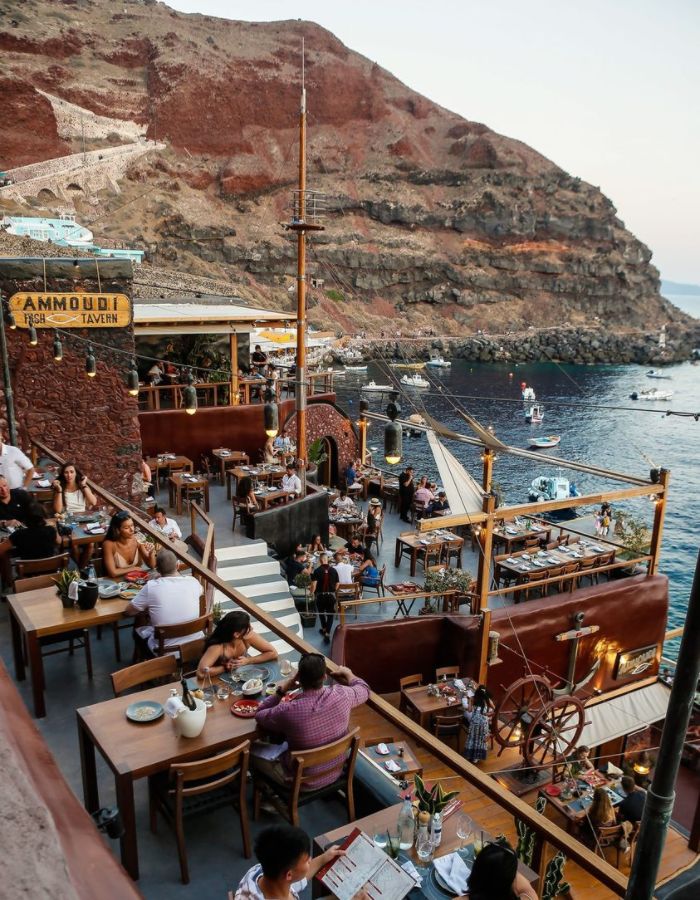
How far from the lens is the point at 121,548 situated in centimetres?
640

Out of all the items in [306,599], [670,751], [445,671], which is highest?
[670,751]

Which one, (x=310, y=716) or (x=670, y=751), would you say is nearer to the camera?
(x=670, y=751)

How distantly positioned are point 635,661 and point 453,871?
11.7 metres

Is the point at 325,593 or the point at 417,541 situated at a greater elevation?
the point at 417,541

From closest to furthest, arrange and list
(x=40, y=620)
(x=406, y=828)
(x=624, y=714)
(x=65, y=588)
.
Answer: (x=406, y=828) < (x=40, y=620) < (x=65, y=588) < (x=624, y=714)

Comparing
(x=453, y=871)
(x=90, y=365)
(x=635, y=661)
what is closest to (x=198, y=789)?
(x=453, y=871)

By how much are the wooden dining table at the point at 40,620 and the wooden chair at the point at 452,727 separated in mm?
5497

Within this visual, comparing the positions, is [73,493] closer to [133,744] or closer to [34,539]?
[34,539]

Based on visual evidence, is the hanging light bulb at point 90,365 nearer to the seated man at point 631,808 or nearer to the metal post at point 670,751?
the seated man at point 631,808

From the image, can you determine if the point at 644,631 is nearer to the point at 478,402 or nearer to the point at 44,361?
the point at 44,361

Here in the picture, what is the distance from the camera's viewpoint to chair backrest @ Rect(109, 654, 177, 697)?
4.27m

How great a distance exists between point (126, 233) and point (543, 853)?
72.7m

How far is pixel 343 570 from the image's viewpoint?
37.1 ft

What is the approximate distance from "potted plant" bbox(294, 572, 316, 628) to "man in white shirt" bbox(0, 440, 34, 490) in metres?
4.49
